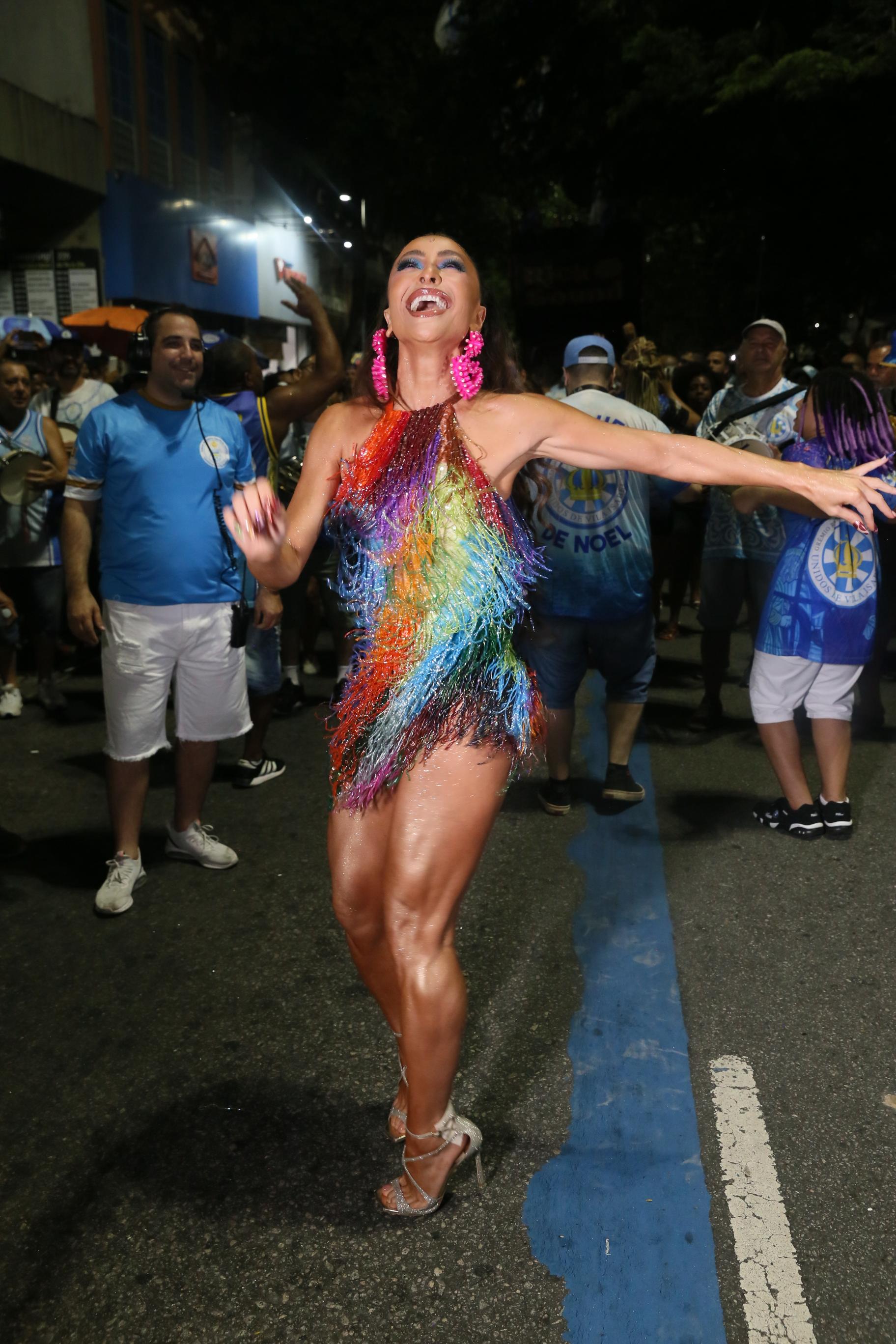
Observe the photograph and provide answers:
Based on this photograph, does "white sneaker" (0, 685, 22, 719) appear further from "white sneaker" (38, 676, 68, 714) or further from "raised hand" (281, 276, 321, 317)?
"raised hand" (281, 276, 321, 317)

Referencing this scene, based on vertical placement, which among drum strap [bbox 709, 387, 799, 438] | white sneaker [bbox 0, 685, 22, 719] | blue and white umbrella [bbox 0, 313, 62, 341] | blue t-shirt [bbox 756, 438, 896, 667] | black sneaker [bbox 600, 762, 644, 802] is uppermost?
blue and white umbrella [bbox 0, 313, 62, 341]

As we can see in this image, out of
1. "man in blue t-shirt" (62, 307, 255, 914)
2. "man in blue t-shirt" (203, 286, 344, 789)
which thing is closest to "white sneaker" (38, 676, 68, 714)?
"man in blue t-shirt" (203, 286, 344, 789)

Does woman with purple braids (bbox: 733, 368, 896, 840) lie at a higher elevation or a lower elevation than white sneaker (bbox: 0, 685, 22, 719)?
higher

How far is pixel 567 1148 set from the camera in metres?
2.70

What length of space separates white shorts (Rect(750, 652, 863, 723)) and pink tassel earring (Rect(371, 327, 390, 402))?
2.67 m

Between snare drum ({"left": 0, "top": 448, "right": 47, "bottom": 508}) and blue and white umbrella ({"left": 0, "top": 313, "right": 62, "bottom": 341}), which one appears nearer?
snare drum ({"left": 0, "top": 448, "right": 47, "bottom": 508})

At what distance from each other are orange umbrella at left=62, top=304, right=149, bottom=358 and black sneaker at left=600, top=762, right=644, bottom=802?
8595mm

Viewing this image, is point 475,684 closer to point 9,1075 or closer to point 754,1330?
point 754,1330

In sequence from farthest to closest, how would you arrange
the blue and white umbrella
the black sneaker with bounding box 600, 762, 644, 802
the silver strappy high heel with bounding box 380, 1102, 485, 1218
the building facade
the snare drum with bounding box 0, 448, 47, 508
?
the building facade → the blue and white umbrella → the snare drum with bounding box 0, 448, 47, 508 → the black sneaker with bounding box 600, 762, 644, 802 → the silver strappy high heel with bounding box 380, 1102, 485, 1218

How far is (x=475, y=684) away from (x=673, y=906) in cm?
202

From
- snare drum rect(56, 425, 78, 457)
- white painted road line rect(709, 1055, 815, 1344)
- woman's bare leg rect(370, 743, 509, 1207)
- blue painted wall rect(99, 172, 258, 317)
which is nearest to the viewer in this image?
white painted road line rect(709, 1055, 815, 1344)

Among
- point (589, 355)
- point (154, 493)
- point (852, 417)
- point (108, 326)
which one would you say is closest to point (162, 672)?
point (154, 493)

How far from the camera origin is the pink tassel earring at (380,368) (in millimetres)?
2523

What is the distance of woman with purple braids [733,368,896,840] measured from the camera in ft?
14.1
